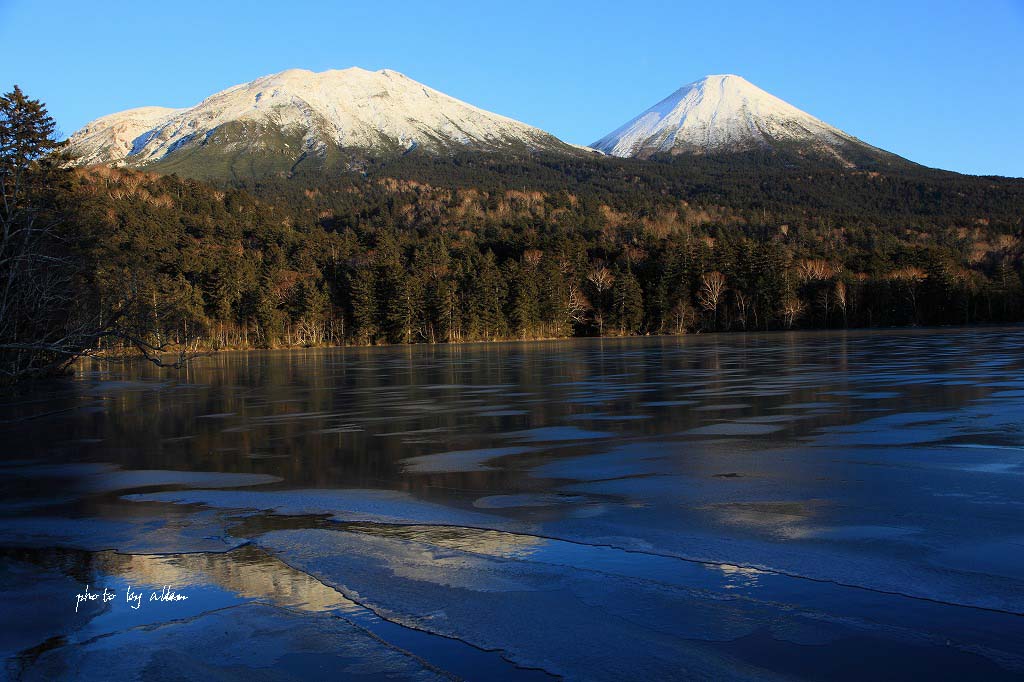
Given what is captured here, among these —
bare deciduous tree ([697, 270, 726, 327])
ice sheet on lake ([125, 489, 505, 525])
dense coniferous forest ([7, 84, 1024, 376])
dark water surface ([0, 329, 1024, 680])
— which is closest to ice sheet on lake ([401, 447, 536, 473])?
dark water surface ([0, 329, 1024, 680])

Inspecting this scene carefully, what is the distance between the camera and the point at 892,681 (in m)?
4.15

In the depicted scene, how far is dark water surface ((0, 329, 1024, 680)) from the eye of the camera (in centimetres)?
464

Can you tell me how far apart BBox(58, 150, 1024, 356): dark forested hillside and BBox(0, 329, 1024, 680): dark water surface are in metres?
53.8

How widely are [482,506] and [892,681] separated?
4619 millimetres

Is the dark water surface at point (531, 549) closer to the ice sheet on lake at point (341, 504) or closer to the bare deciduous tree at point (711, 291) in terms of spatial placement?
the ice sheet on lake at point (341, 504)

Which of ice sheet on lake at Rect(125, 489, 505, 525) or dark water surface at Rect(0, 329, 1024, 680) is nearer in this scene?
dark water surface at Rect(0, 329, 1024, 680)

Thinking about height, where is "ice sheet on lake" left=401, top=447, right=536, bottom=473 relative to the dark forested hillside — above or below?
below

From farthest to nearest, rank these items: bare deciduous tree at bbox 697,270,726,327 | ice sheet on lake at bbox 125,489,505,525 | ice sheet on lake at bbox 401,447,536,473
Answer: bare deciduous tree at bbox 697,270,726,327, ice sheet on lake at bbox 401,447,536,473, ice sheet on lake at bbox 125,489,505,525

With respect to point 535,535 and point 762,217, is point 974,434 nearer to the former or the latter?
point 535,535

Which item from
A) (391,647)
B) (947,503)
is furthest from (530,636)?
(947,503)

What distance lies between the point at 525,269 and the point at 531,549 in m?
92.2

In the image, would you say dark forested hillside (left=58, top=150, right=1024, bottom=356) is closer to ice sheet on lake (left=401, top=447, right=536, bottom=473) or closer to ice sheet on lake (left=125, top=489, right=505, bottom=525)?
ice sheet on lake (left=401, top=447, right=536, bottom=473)

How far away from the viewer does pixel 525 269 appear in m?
98.2

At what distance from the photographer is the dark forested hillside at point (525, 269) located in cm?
8650
